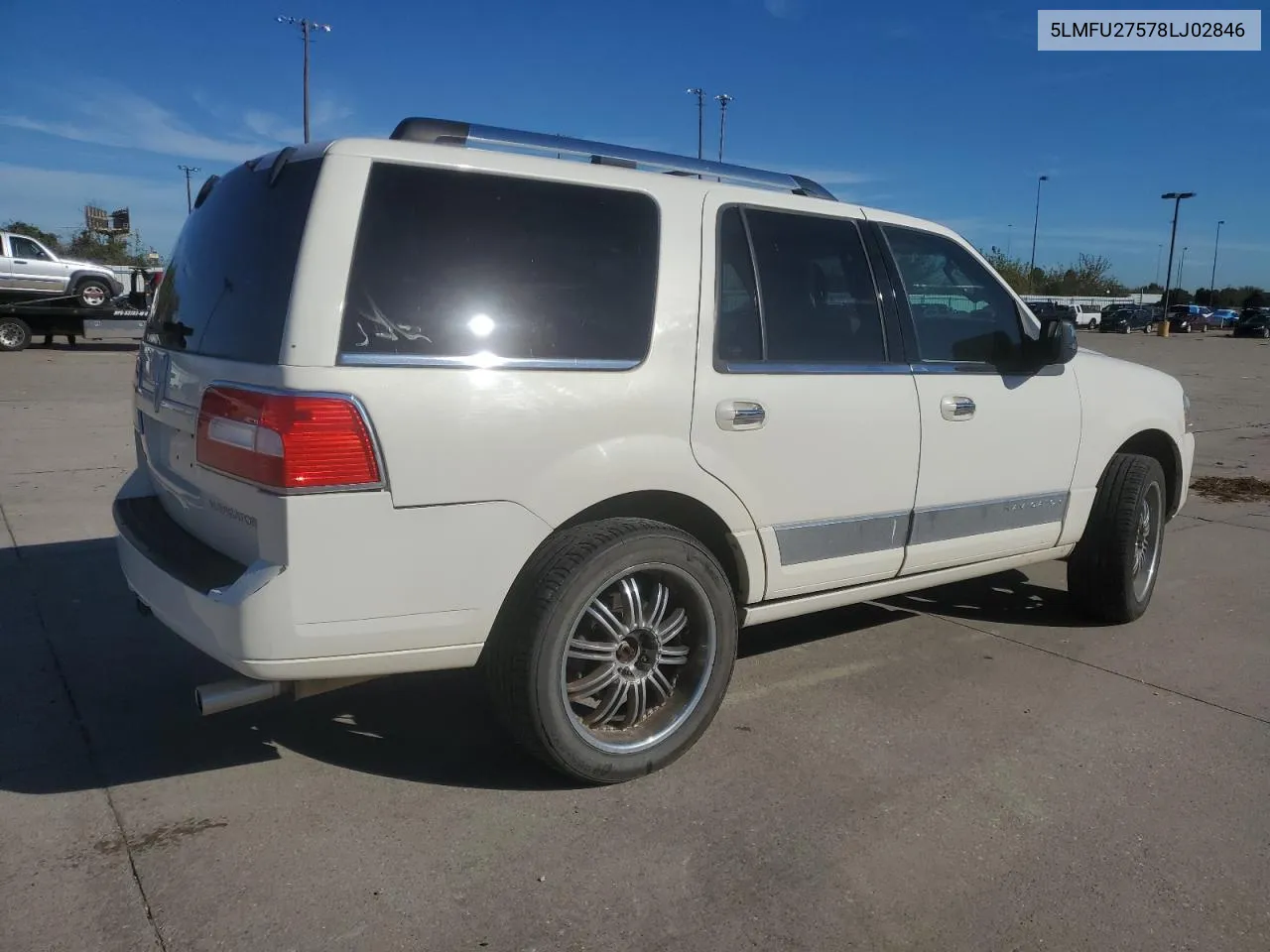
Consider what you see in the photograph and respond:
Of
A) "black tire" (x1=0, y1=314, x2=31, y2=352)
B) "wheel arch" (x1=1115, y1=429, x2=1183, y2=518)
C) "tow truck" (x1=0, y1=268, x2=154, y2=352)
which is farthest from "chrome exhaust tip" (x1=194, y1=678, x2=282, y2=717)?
"black tire" (x1=0, y1=314, x2=31, y2=352)

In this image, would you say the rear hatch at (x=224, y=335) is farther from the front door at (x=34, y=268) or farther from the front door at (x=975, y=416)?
the front door at (x=34, y=268)

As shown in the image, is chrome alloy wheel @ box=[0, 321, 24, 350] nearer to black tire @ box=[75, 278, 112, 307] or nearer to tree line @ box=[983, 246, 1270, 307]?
black tire @ box=[75, 278, 112, 307]

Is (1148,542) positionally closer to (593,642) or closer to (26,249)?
(593,642)

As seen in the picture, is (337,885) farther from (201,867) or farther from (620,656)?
(620,656)

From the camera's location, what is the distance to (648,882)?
2.73m

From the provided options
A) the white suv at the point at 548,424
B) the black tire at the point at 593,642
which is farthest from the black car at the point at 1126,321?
the black tire at the point at 593,642

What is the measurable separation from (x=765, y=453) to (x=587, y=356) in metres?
0.76

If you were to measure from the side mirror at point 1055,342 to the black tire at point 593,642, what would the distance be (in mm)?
1872

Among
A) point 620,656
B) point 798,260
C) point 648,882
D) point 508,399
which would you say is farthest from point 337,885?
point 798,260

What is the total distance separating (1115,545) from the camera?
15.6 ft

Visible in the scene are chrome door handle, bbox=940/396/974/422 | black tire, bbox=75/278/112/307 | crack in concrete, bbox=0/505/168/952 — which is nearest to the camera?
crack in concrete, bbox=0/505/168/952

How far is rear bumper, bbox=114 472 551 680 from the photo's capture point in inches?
104

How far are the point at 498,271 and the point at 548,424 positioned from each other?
1.52 ft

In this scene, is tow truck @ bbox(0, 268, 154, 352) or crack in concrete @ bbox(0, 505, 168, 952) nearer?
crack in concrete @ bbox(0, 505, 168, 952)
